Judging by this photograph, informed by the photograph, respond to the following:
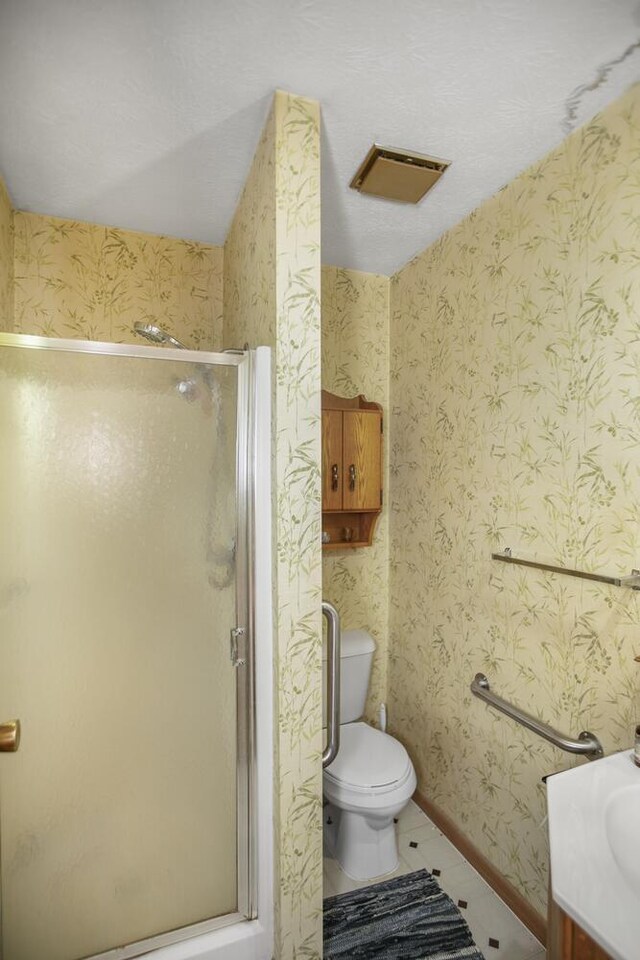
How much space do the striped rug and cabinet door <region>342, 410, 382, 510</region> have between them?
1404 mm

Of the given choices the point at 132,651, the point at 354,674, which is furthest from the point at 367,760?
the point at 132,651

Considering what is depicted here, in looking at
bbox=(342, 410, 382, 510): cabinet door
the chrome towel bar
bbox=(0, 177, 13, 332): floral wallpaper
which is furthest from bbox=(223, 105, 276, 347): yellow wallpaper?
the chrome towel bar

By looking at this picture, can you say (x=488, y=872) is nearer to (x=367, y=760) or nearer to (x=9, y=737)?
(x=367, y=760)

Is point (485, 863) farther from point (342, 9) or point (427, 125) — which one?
point (342, 9)

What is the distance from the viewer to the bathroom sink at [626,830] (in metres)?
0.78

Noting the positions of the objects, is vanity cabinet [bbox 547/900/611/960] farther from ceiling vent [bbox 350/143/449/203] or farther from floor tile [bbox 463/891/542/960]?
ceiling vent [bbox 350/143/449/203]

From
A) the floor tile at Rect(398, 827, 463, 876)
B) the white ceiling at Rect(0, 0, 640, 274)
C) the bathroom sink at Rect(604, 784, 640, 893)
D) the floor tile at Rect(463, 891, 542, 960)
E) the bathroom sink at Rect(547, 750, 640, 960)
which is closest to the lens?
the bathroom sink at Rect(547, 750, 640, 960)

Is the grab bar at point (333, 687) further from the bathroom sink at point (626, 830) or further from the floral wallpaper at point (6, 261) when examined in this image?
the floral wallpaper at point (6, 261)

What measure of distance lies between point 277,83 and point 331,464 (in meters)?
1.30

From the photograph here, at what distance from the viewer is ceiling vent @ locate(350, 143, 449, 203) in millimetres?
1460

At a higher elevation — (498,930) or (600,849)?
(600,849)

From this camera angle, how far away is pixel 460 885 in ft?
5.39

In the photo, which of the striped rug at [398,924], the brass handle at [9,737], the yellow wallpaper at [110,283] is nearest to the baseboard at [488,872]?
the striped rug at [398,924]

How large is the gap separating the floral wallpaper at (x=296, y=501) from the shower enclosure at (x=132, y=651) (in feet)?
0.26
